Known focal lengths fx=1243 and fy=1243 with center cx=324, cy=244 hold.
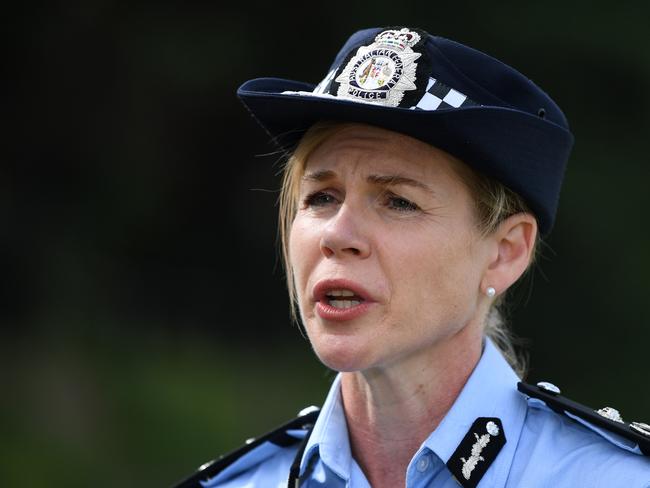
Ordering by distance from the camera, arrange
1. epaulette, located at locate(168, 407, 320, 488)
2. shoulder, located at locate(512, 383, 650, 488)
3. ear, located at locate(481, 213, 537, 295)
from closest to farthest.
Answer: shoulder, located at locate(512, 383, 650, 488)
ear, located at locate(481, 213, 537, 295)
epaulette, located at locate(168, 407, 320, 488)

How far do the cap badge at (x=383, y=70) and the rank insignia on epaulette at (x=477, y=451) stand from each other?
0.73 metres

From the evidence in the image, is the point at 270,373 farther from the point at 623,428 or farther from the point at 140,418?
the point at 623,428

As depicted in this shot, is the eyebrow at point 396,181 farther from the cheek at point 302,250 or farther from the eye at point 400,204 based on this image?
the cheek at point 302,250

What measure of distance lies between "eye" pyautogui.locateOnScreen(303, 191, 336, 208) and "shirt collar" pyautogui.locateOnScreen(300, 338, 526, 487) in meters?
0.47

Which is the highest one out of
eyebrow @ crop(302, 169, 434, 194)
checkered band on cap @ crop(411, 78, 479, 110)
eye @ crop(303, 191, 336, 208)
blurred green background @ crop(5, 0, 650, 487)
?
checkered band on cap @ crop(411, 78, 479, 110)

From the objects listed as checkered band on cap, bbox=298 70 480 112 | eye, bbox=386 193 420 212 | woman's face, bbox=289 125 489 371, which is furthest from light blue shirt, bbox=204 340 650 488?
checkered band on cap, bbox=298 70 480 112

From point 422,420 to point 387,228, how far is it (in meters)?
0.46

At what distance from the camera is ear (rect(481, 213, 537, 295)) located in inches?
110

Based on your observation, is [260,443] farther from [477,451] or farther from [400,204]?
[400,204]

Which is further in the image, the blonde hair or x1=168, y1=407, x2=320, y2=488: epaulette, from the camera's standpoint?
x1=168, y1=407, x2=320, y2=488: epaulette

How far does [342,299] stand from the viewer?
2672 millimetres

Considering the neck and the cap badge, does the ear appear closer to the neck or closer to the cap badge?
the neck

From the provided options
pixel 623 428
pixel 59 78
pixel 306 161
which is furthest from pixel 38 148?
pixel 623 428

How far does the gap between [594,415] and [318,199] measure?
0.77 metres
